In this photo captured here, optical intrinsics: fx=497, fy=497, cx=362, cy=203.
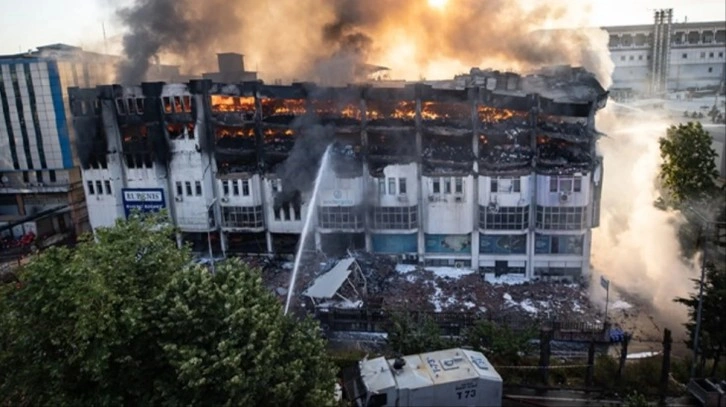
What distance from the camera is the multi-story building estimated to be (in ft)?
99.7

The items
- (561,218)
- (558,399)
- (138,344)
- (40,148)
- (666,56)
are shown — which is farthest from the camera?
(666,56)

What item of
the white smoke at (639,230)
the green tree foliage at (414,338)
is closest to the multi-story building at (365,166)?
the white smoke at (639,230)

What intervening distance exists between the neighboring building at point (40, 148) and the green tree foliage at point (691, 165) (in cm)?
4367

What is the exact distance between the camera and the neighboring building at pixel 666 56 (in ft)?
212

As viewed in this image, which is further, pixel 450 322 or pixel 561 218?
pixel 561 218

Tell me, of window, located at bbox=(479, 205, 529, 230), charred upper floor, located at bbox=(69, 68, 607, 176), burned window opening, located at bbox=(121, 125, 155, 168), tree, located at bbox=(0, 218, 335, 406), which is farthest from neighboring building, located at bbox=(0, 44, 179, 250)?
window, located at bbox=(479, 205, 529, 230)

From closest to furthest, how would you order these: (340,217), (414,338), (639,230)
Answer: (414,338)
(340,217)
(639,230)

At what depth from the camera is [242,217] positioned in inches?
1347

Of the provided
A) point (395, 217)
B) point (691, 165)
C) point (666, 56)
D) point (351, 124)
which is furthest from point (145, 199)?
point (666, 56)

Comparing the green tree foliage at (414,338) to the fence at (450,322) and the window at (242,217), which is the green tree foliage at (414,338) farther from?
the window at (242,217)

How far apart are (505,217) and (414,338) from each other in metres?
13.4

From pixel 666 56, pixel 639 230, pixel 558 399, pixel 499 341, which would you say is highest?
pixel 666 56

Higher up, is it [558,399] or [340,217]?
[340,217]

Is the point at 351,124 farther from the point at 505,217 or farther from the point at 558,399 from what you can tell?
the point at 558,399
